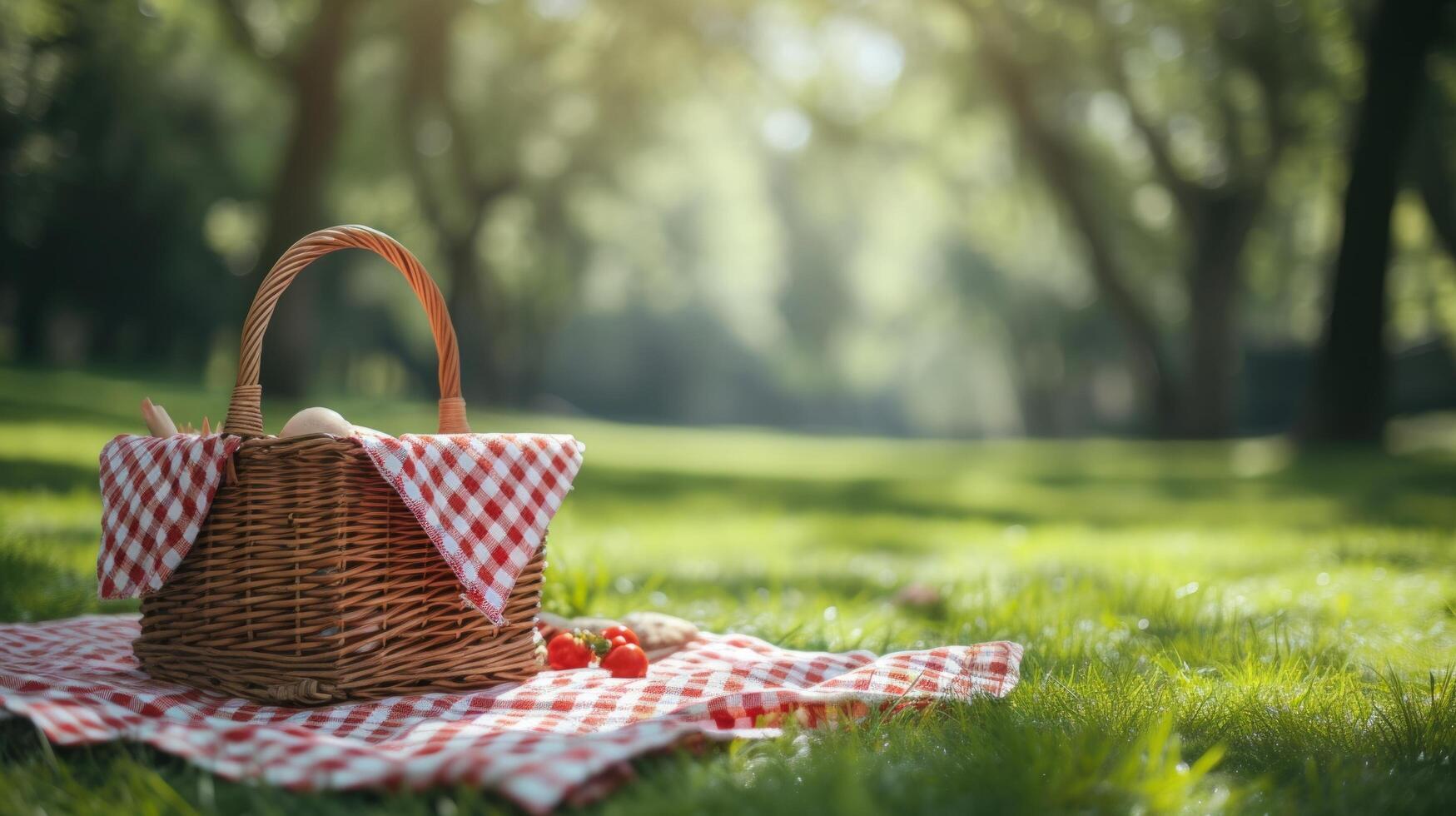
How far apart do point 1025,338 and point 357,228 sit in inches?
1055

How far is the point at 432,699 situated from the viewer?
258 centimetres

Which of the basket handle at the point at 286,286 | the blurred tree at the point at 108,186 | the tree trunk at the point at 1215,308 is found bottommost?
the tree trunk at the point at 1215,308

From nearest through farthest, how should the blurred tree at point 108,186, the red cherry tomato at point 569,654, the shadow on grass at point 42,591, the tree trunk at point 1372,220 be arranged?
the red cherry tomato at point 569,654
the shadow on grass at point 42,591
the tree trunk at point 1372,220
the blurred tree at point 108,186

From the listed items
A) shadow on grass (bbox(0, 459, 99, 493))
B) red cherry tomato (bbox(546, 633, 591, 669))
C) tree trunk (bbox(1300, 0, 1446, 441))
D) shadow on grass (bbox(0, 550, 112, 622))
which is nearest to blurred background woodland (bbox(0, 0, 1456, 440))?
tree trunk (bbox(1300, 0, 1446, 441))

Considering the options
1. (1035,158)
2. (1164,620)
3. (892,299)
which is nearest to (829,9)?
(1035,158)

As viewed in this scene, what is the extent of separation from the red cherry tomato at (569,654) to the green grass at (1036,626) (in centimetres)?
68

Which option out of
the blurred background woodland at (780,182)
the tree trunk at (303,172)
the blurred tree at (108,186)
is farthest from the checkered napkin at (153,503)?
the tree trunk at (303,172)

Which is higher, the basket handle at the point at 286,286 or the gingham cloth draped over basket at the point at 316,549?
the basket handle at the point at 286,286

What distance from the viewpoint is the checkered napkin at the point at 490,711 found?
73.9 inches

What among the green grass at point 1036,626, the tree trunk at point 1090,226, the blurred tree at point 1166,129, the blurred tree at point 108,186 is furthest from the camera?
the tree trunk at point 1090,226

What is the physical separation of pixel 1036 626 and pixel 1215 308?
52.3 ft

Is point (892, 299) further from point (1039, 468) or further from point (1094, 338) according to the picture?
point (1039, 468)

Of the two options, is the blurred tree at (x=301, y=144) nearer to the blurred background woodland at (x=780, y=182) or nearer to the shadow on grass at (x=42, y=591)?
the blurred background woodland at (x=780, y=182)

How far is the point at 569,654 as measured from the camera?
304cm
